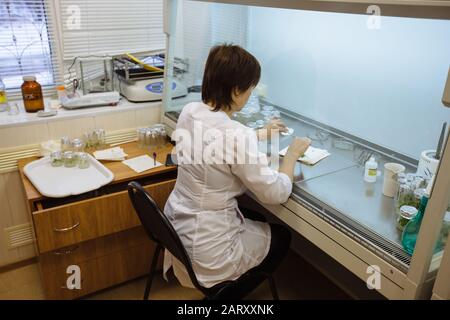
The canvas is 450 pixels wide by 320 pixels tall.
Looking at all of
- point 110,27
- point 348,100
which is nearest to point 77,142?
point 110,27

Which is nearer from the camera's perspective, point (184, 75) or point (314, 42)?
point (314, 42)

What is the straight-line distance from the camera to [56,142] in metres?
1.98

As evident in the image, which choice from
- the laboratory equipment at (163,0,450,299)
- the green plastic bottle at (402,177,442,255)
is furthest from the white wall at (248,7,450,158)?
the green plastic bottle at (402,177,442,255)

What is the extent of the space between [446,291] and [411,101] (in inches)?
29.9

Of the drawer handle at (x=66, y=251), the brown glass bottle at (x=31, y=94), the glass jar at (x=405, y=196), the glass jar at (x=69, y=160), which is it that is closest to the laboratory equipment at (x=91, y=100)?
the brown glass bottle at (x=31, y=94)

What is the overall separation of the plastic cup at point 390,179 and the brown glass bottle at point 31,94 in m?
1.69

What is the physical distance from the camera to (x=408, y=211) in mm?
1162

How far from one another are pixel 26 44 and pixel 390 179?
1.96 meters

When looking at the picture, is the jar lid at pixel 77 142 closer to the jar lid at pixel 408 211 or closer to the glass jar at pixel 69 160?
the glass jar at pixel 69 160

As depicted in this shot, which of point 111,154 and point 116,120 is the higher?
point 116,120

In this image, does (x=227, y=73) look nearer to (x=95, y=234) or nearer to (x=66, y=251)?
(x=95, y=234)

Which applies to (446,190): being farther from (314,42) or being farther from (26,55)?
(26,55)

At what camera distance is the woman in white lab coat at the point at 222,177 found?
132cm

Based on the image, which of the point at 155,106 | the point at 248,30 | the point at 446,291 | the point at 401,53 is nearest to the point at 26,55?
the point at 155,106
